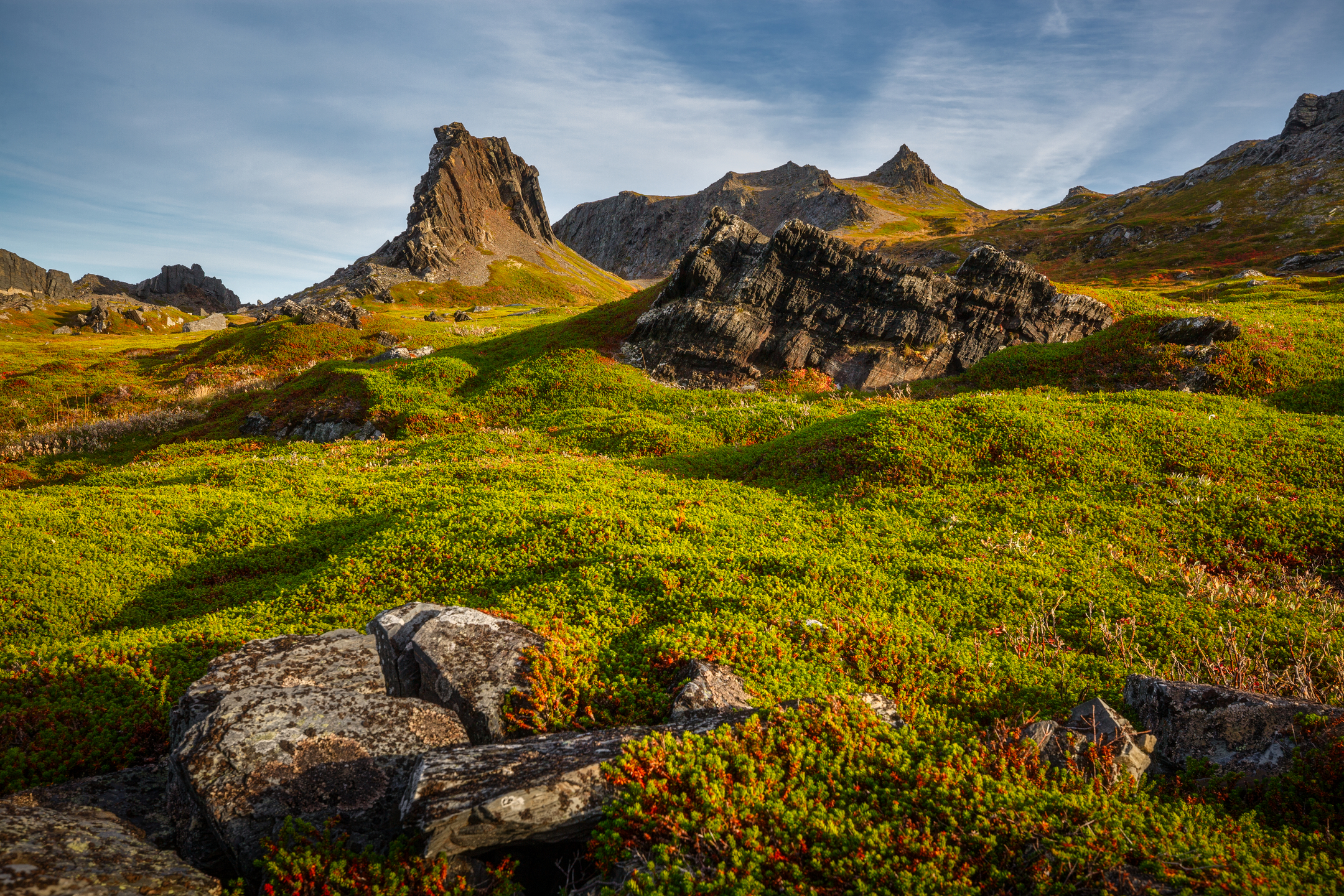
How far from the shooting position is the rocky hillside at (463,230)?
5053 inches

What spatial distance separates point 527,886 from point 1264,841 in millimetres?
6603

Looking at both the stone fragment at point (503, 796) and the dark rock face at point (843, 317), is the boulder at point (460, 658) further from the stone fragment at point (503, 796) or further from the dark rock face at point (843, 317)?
the dark rock face at point (843, 317)

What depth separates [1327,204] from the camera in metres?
106

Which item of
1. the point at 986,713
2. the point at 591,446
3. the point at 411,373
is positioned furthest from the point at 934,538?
the point at 411,373

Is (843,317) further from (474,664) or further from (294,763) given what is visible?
(294,763)

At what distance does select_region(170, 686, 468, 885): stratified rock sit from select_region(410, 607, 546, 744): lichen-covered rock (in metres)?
0.43

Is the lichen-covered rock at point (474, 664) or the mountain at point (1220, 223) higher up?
the mountain at point (1220, 223)

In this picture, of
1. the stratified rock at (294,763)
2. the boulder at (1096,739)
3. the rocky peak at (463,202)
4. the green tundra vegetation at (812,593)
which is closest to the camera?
the green tundra vegetation at (812,593)

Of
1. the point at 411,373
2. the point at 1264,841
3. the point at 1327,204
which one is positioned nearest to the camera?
the point at 1264,841

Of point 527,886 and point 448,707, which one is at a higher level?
point 448,707

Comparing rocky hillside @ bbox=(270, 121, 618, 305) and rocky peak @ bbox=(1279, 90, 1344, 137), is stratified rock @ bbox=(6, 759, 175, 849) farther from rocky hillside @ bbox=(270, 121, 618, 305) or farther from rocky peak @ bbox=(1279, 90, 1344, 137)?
rocky peak @ bbox=(1279, 90, 1344, 137)

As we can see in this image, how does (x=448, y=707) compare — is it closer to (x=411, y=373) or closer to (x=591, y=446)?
(x=591, y=446)

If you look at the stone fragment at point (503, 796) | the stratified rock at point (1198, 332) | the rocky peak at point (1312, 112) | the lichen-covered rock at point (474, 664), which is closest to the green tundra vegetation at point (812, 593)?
the stone fragment at point (503, 796)

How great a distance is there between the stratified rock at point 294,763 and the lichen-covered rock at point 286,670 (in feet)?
1.67
